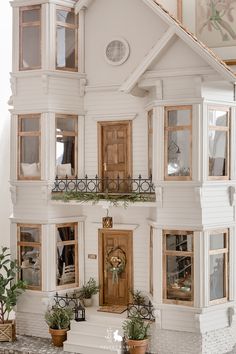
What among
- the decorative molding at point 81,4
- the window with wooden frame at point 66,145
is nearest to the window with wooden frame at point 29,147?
the window with wooden frame at point 66,145

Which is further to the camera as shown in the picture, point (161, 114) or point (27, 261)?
point (27, 261)

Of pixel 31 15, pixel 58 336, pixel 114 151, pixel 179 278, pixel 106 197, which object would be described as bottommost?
pixel 58 336

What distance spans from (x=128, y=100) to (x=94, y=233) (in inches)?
153

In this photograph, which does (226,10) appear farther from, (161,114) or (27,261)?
(27,261)

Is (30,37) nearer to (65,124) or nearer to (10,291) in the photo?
(65,124)

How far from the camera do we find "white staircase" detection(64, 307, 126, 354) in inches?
523

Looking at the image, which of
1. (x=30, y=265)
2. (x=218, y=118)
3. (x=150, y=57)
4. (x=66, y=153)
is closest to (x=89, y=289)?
(x=30, y=265)

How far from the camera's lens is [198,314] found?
1282 cm

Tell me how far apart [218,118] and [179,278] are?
13.6ft

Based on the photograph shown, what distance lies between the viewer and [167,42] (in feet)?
41.9

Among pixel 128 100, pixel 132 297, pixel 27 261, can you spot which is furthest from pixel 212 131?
pixel 27 261

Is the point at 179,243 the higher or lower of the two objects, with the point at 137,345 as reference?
higher

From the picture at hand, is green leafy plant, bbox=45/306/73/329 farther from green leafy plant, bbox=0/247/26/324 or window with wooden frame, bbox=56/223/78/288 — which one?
green leafy plant, bbox=0/247/26/324

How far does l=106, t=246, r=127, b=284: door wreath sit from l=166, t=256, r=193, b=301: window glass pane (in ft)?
5.79
